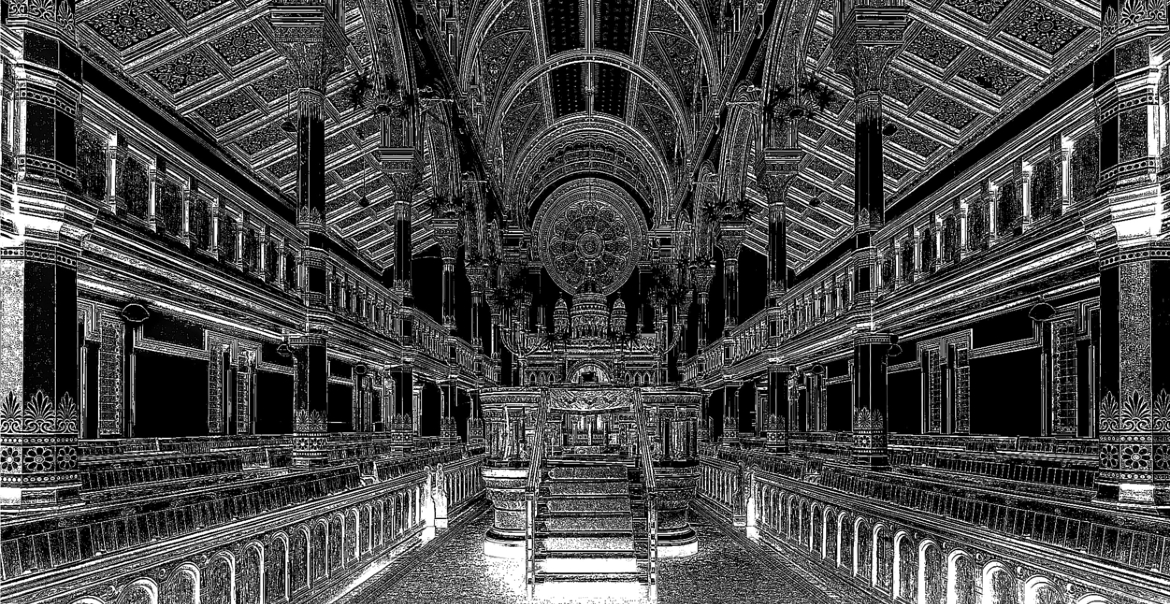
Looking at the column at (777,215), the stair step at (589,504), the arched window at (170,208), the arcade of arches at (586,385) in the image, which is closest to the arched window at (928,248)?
the arcade of arches at (586,385)

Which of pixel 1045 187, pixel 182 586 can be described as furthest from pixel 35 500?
pixel 1045 187

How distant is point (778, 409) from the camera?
1611 cm

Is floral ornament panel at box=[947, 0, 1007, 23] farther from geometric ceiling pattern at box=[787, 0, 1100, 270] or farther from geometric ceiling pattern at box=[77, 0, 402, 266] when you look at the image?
geometric ceiling pattern at box=[77, 0, 402, 266]

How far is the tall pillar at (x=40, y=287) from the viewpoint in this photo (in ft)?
17.3

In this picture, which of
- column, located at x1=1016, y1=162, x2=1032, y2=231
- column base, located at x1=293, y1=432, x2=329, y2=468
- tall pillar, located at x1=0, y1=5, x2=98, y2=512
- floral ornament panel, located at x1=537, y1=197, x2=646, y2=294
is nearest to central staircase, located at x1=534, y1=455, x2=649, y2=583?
column base, located at x1=293, y1=432, x2=329, y2=468

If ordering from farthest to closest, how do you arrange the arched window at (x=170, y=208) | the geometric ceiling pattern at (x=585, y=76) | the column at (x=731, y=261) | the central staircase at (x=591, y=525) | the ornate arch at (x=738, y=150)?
the geometric ceiling pattern at (x=585, y=76)
the column at (x=731, y=261)
the ornate arch at (x=738, y=150)
the arched window at (x=170, y=208)
the central staircase at (x=591, y=525)

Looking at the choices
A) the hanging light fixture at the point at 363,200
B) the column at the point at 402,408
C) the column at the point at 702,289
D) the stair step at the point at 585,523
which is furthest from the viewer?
the column at the point at 702,289

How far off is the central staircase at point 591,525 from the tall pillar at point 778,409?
4.80 m

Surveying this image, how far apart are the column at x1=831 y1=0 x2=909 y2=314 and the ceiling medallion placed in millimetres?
→ 27071

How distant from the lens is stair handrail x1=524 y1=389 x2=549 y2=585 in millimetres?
9305


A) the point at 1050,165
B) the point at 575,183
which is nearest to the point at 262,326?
the point at 1050,165

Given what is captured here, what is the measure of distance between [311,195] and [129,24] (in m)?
3.62

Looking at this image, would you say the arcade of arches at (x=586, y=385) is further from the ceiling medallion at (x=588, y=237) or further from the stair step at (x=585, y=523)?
the ceiling medallion at (x=588, y=237)

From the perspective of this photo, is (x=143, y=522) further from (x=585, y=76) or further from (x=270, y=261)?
(x=585, y=76)
